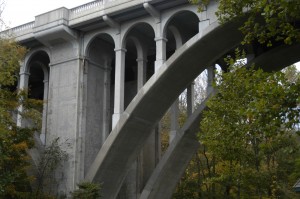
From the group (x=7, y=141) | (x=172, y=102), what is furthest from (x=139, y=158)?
(x=7, y=141)

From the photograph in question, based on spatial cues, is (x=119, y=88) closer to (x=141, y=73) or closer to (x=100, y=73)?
(x=141, y=73)

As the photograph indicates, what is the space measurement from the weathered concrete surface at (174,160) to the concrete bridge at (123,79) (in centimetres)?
4

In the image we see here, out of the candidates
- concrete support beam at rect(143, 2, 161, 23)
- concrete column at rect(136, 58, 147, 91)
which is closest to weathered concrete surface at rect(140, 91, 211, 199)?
concrete column at rect(136, 58, 147, 91)

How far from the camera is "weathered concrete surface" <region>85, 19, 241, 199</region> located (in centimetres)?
1823

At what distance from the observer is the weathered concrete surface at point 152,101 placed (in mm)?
18234

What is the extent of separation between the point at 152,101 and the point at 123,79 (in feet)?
5.63

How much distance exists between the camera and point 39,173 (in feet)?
69.8

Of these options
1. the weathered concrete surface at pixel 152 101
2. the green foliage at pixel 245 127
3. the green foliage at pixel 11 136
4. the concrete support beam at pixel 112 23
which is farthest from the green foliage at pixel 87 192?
the concrete support beam at pixel 112 23

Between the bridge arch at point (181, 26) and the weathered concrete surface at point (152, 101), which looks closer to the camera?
the weathered concrete surface at point (152, 101)

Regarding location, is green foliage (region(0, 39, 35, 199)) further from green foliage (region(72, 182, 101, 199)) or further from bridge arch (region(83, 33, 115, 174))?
bridge arch (region(83, 33, 115, 174))

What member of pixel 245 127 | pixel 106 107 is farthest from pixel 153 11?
pixel 245 127

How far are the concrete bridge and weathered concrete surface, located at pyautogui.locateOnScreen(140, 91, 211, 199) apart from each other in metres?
0.04

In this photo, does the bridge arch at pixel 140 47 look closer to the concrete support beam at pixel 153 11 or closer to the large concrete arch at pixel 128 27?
the large concrete arch at pixel 128 27

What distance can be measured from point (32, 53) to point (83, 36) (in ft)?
11.0
